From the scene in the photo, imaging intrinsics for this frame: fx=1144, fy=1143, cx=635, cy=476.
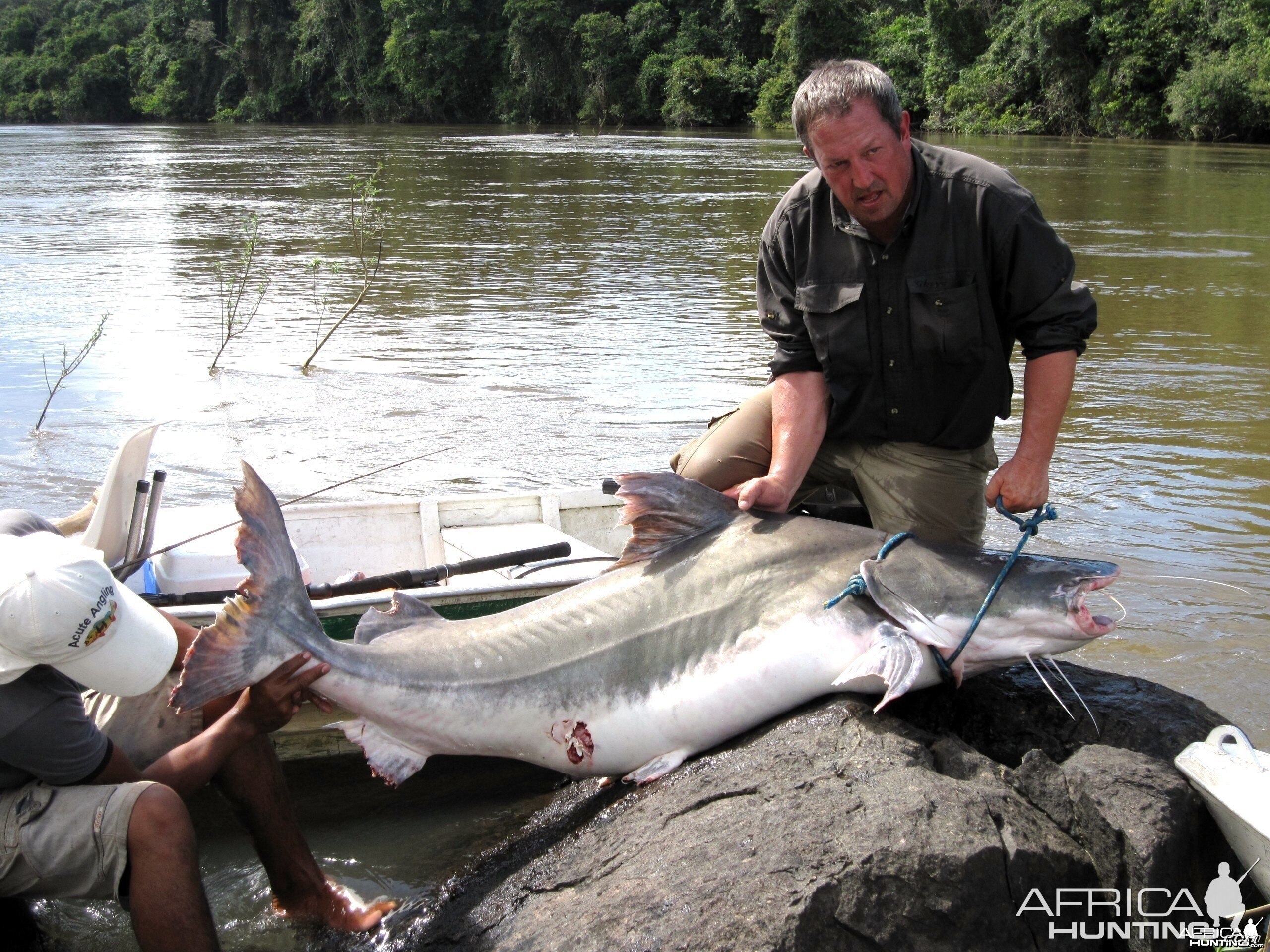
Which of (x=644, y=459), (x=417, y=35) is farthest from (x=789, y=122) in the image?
(x=644, y=459)

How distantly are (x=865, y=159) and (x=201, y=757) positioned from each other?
2815 mm

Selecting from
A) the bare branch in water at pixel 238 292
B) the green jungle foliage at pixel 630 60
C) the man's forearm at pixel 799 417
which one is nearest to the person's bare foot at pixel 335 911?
the man's forearm at pixel 799 417

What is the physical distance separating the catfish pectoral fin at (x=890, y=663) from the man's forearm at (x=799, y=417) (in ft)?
3.00

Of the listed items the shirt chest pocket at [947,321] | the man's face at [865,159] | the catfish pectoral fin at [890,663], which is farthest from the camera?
the shirt chest pocket at [947,321]

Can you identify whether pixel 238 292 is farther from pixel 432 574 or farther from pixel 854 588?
pixel 854 588

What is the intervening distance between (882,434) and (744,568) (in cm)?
92

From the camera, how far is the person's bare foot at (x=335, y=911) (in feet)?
11.7

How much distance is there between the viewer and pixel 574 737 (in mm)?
3615

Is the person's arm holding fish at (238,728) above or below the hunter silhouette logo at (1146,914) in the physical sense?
above

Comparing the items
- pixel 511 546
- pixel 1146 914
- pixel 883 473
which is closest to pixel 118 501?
pixel 511 546

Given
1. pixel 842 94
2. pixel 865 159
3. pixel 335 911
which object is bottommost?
pixel 335 911

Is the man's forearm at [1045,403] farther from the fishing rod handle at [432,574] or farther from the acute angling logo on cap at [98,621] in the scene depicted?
the acute angling logo on cap at [98,621]

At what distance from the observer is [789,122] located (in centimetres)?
5428

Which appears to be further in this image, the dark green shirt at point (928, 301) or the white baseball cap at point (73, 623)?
the dark green shirt at point (928, 301)
